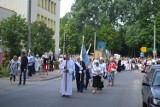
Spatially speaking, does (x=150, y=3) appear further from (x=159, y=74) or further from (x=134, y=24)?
(x=159, y=74)

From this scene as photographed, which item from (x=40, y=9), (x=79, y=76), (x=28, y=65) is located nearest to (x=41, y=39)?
(x=28, y=65)

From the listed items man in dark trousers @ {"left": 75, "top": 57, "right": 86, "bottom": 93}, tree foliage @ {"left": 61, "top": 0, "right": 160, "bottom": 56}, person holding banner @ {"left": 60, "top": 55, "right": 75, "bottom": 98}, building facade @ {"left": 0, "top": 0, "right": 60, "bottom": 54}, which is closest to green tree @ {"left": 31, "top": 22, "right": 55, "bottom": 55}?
building facade @ {"left": 0, "top": 0, "right": 60, "bottom": 54}

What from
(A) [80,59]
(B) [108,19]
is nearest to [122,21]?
(B) [108,19]

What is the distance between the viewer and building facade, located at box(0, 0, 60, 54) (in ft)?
184

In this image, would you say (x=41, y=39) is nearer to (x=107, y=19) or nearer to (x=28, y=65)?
(x=28, y=65)

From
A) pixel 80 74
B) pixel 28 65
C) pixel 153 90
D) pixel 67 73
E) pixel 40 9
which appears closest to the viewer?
pixel 153 90

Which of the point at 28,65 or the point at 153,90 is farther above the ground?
the point at 28,65

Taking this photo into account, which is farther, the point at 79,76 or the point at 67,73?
the point at 79,76

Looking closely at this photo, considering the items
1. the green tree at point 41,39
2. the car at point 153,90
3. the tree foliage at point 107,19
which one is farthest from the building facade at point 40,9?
the car at point 153,90

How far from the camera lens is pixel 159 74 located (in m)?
13.7

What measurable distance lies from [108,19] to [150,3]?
13.7m

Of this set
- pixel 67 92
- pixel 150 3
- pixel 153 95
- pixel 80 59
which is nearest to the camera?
pixel 153 95

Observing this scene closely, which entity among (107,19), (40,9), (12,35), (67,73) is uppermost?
(107,19)

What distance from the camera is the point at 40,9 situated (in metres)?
61.4
